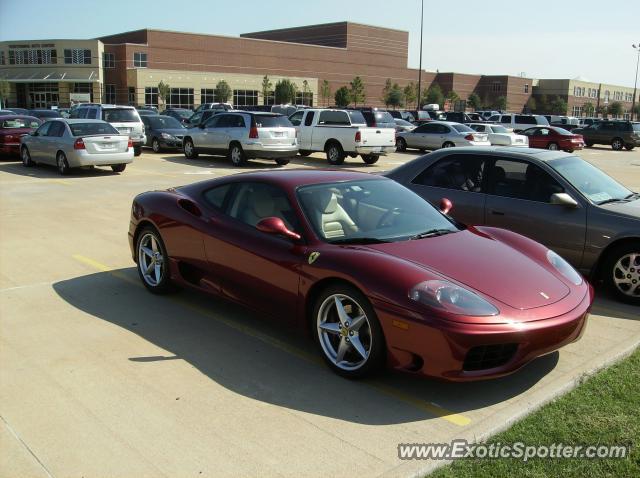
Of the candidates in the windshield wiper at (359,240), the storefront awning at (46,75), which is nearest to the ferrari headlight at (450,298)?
the windshield wiper at (359,240)

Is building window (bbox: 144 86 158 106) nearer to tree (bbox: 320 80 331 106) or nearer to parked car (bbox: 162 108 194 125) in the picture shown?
tree (bbox: 320 80 331 106)

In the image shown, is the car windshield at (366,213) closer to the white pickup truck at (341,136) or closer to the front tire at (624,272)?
the front tire at (624,272)

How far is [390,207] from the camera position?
520cm

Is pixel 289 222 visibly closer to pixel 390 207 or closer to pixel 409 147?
pixel 390 207

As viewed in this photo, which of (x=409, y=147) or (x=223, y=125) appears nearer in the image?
(x=223, y=125)

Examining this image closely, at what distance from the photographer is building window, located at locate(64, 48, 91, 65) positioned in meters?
78.6

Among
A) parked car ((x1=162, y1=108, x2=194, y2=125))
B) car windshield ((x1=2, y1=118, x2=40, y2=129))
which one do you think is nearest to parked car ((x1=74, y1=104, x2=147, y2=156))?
car windshield ((x1=2, y1=118, x2=40, y2=129))

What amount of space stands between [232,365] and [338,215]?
1420mm

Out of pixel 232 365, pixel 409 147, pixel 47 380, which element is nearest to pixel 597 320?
pixel 232 365

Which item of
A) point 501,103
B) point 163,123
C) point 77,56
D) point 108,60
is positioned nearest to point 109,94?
point 108,60

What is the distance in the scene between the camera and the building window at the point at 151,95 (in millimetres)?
80250

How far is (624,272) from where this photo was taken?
6.27 meters

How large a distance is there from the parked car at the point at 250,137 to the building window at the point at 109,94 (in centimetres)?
6780

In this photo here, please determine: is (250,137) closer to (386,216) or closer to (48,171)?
(48,171)
